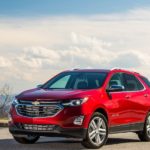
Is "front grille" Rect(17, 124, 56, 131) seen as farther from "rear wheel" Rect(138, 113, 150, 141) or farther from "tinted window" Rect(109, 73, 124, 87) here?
"rear wheel" Rect(138, 113, 150, 141)

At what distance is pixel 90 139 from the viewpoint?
12586 millimetres

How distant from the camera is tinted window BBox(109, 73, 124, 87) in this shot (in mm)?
13824

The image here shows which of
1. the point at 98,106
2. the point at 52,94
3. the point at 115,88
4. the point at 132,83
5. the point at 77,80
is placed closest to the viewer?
the point at 52,94

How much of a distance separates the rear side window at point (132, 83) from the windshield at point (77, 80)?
2.91ft

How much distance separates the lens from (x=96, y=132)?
1279 cm

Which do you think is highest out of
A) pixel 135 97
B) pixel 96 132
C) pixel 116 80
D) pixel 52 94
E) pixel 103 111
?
pixel 116 80

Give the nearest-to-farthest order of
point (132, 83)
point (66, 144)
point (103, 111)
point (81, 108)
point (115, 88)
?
point (81, 108)
point (103, 111)
point (115, 88)
point (66, 144)
point (132, 83)

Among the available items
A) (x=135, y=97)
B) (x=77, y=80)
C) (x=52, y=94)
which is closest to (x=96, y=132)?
(x=52, y=94)

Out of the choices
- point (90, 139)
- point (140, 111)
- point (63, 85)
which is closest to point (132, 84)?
point (140, 111)

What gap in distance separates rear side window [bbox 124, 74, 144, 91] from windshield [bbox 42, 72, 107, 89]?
2.91ft

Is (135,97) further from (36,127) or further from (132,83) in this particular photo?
(36,127)

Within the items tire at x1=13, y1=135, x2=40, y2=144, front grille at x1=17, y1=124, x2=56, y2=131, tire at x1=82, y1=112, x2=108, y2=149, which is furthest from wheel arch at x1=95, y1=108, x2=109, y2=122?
tire at x1=13, y1=135, x2=40, y2=144

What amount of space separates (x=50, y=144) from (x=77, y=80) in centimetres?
162

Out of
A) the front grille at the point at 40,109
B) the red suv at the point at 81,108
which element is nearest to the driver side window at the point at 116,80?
the red suv at the point at 81,108
